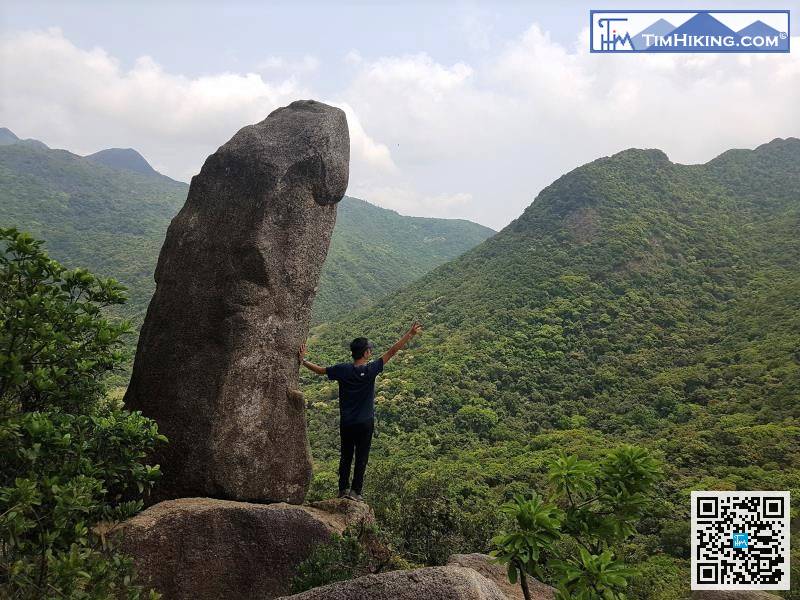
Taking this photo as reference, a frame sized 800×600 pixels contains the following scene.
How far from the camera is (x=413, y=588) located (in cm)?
450

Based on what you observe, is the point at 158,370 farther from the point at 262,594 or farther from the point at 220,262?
the point at 262,594

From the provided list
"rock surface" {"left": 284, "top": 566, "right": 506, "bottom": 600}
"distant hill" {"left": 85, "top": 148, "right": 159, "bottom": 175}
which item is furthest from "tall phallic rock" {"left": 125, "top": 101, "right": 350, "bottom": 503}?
"distant hill" {"left": 85, "top": 148, "right": 159, "bottom": 175}

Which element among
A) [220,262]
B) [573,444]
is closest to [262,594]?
[220,262]

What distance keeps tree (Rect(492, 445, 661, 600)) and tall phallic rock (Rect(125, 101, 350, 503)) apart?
4.30 metres

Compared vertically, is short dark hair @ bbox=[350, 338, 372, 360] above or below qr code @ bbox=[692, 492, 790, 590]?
above

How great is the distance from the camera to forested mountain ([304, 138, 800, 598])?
1911 centimetres

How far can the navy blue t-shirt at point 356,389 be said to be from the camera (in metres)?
7.61

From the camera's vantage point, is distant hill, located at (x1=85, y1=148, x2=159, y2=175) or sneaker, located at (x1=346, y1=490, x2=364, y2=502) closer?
sneaker, located at (x1=346, y1=490, x2=364, y2=502)

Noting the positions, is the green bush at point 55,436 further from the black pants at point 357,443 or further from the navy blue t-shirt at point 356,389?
the black pants at point 357,443

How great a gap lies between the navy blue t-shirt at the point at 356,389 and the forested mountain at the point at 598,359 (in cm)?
382

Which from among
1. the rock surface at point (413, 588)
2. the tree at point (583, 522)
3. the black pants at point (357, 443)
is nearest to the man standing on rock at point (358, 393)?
the black pants at point (357, 443)

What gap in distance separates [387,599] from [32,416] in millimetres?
3354

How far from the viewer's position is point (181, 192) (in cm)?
13025

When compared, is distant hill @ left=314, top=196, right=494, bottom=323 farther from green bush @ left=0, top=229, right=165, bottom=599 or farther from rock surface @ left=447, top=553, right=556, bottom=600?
green bush @ left=0, top=229, right=165, bottom=599
